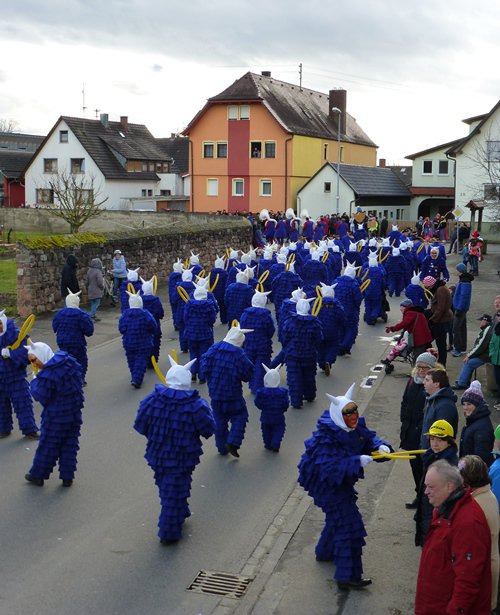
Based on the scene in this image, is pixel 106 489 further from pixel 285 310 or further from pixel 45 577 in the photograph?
pixel 285 310

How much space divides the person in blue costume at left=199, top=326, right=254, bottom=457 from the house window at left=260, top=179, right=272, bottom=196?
4314cm

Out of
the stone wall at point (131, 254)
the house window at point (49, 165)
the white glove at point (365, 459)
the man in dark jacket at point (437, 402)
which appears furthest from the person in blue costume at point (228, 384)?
the house window at point (49, 165)

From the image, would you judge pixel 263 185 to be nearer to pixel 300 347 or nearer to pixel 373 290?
pixel 373 290

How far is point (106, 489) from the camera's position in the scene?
916 centimetres

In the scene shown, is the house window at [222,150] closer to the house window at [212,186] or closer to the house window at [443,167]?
the house window at [212,186]

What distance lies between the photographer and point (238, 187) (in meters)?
53.8

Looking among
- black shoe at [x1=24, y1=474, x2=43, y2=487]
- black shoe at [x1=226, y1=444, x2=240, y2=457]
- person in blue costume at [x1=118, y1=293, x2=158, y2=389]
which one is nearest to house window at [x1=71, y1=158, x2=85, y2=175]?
person in blue costume at [x1=118, y1=293, x2=158, y2=389]

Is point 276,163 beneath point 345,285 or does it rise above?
above

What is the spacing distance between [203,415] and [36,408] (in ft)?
17.6

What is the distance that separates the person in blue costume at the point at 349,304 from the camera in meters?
16.6

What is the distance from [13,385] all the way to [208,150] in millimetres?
45091

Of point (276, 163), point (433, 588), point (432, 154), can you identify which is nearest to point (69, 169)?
point (276, 163)

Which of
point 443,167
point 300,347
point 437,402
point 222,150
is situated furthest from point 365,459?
point 222,150

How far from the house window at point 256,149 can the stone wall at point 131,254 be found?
20.0 meters
